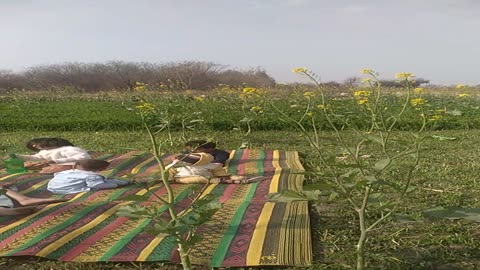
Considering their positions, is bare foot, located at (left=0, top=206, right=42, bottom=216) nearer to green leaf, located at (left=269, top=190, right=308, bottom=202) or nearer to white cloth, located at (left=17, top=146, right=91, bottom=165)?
white cloth, located at (left=17, top=146, right=91, bottom=165)

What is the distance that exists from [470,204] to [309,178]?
65.7 inches

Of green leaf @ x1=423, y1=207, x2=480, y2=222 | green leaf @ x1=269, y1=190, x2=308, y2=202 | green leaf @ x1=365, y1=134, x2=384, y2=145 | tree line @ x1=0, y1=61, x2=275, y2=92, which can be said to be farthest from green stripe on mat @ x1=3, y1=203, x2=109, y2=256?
tree line @ x1=0, y1=61, x2=275, y2=92

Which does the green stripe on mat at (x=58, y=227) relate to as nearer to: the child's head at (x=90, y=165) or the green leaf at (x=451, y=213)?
the child's head at (x=90, y=165)

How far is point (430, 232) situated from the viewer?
3.65m

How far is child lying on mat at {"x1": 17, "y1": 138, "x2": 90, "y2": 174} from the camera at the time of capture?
5906 mm

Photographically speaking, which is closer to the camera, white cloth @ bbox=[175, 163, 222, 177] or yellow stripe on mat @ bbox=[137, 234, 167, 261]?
yellow stripe on mat @ bbox=[137, 234, 167, 261]

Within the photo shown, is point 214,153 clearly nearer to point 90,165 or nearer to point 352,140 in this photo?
point 90,165

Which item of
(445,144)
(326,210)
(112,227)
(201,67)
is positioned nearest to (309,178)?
(326,210)

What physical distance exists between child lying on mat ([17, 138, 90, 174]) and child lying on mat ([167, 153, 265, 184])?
1.18 metres

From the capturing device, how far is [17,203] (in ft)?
13.8

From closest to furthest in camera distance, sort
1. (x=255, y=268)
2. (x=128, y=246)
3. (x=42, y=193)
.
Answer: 1. (x=255, y=268)
2. (x=128, y=246)
3. (x=42, y=193)

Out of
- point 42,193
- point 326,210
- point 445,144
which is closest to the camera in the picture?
point 326,210

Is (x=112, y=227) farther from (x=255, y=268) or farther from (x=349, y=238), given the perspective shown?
(x=349, y=238)

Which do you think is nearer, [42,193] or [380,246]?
[380,246]
